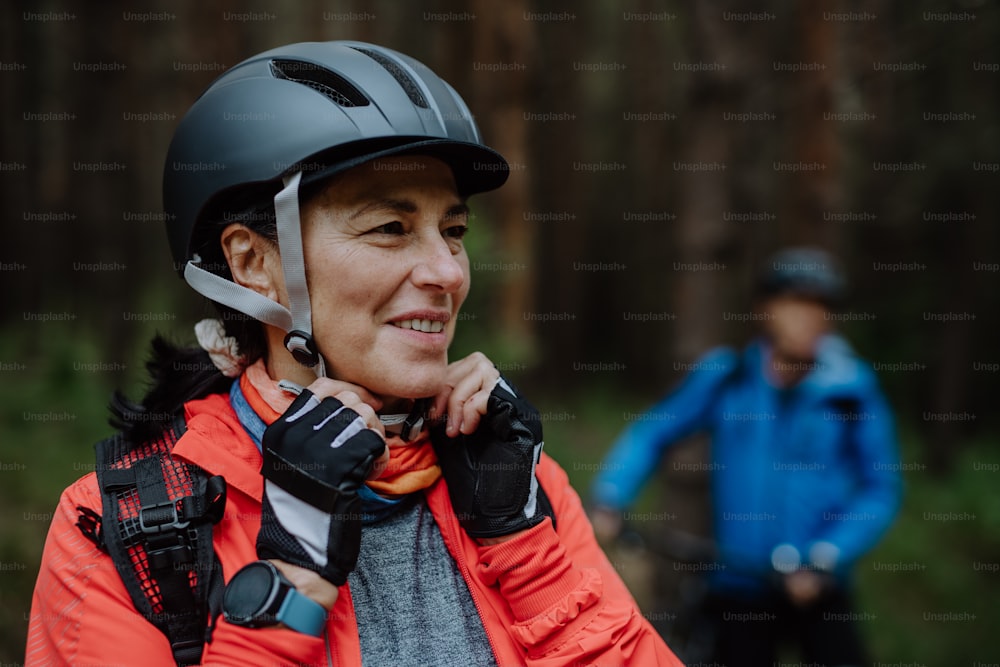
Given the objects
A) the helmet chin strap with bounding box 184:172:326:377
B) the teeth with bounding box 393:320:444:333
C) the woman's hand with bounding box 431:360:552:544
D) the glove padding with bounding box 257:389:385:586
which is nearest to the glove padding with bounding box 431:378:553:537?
the woman's hand with bounding box 431:360:552:544

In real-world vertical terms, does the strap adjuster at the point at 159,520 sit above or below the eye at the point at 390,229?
below

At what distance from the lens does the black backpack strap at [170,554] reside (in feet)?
5.94

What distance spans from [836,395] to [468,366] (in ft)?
10.5

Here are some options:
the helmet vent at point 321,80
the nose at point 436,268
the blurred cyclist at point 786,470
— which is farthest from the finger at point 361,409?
the blurred cyclist at point 786,470

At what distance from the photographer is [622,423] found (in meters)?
17.1

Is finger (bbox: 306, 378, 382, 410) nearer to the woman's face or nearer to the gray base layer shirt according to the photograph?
the woman's face

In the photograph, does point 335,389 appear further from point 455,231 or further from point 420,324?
point 455,231

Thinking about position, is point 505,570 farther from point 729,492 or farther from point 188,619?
point 729,492

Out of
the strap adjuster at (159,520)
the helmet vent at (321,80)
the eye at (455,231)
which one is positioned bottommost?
the strap adjuster at (159,520)

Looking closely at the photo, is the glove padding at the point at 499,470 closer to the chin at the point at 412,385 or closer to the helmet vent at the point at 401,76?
the chin at the point at 412,385

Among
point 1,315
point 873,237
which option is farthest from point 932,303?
point 1,315

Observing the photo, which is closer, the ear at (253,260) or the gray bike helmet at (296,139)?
the gray bike helmet at (296,139)

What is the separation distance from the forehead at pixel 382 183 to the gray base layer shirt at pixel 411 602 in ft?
2.76

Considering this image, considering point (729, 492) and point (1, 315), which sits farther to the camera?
point (1, 315)
